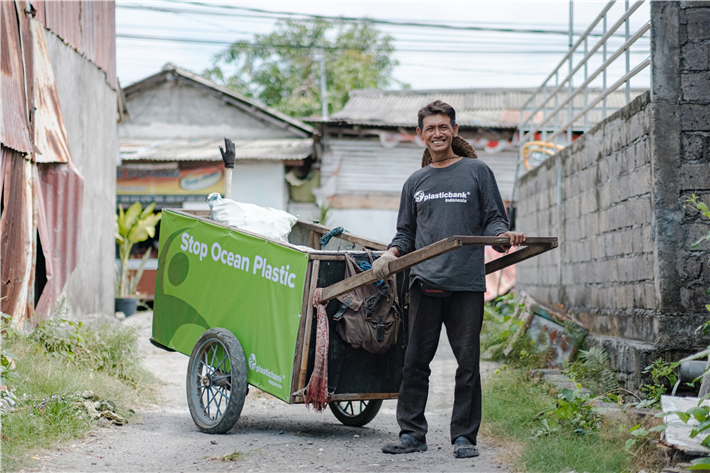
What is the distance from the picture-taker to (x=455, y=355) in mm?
4457

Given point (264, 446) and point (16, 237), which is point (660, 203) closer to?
point (264, 446)

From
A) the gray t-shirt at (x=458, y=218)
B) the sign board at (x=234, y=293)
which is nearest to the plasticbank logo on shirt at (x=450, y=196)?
the gray t-shirt at (x=458, y=218)

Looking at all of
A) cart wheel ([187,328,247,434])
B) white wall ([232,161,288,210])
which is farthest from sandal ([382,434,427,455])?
white wall ([232,161,288,210])

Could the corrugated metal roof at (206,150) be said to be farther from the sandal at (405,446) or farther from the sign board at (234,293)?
the sandal at (405,446)

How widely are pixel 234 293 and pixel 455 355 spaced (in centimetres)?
174

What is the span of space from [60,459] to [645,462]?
3259 millimetres

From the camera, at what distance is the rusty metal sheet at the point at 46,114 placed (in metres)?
7.25

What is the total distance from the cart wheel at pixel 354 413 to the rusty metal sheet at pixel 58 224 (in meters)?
3.37

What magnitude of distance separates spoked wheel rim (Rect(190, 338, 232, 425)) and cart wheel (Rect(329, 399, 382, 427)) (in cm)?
87

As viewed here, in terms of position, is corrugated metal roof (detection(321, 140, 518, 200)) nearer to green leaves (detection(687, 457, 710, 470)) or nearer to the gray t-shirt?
the gray t-shirt

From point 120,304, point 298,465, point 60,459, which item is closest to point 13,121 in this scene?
point 60,459

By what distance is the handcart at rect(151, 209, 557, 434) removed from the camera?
15.5 feet

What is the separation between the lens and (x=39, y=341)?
6.36 metres

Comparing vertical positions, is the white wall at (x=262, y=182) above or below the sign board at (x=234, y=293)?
above
